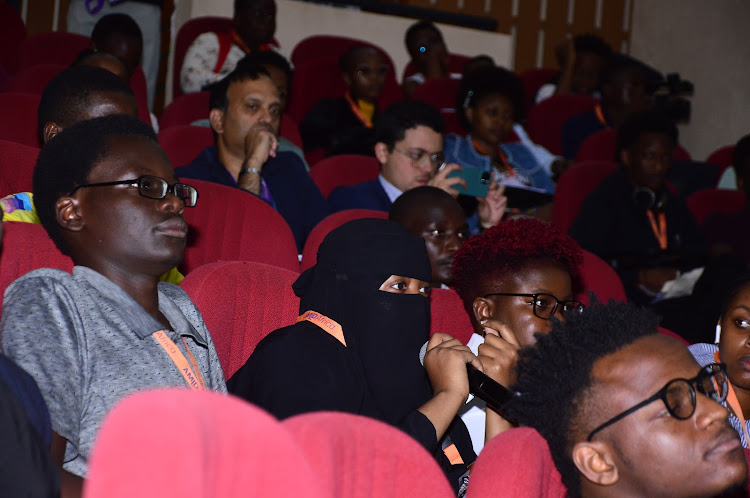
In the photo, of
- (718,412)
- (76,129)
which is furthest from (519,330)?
(76,129)

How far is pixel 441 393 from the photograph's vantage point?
76.5 inches

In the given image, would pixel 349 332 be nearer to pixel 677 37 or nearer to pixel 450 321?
pixel 450 321

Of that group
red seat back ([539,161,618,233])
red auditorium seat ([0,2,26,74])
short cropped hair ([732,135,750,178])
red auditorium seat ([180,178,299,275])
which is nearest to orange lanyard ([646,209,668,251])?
red seat back ([539,161,618,233])

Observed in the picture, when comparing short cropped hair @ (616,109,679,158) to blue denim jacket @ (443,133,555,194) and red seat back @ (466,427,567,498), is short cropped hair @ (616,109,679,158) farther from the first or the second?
red seat back @ (466,427,567,498)

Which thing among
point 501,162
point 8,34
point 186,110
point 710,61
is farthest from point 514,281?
point 710,61

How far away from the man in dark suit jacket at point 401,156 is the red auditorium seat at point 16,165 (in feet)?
4.81

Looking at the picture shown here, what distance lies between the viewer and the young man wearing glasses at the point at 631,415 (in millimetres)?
1466

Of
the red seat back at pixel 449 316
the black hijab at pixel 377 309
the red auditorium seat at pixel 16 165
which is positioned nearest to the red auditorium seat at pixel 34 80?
the red auditorium seat at pixel 16 165

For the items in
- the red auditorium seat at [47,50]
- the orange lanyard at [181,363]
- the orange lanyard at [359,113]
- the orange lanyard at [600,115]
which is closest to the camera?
the orange lanyard at [181,363]

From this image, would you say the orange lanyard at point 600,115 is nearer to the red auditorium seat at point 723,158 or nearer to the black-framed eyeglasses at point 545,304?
the red auditorium seat at point 723,158

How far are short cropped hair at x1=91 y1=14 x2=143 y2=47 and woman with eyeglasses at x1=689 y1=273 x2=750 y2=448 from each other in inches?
147

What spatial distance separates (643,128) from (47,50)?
376 cm

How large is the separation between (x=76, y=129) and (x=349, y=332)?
0.82m

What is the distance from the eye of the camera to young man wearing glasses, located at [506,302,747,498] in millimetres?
1466
